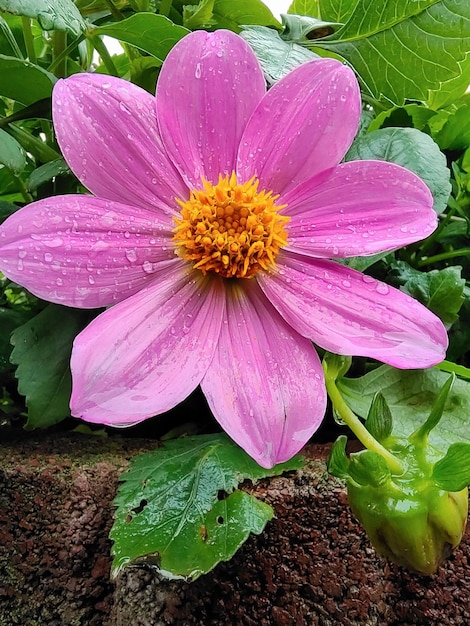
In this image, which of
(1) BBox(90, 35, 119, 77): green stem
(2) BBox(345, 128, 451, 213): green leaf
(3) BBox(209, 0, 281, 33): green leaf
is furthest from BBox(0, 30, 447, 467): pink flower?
(3) BBox(209, 0, 281, 33): green leaf

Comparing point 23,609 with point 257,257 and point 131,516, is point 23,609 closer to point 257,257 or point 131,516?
point 131,516

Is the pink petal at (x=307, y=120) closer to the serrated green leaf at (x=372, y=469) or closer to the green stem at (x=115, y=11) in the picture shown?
the serrated green leaf at (x=372, y=469)

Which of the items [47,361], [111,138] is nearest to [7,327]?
[47,361]

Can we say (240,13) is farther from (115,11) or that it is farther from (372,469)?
(372,469)

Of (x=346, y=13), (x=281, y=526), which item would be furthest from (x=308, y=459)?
(x=346, y=13)

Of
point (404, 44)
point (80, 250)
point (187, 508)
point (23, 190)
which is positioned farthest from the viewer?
point (23, 190)

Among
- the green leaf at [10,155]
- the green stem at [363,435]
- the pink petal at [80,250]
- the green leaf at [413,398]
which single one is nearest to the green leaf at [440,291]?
the green leaf at [413,398]
